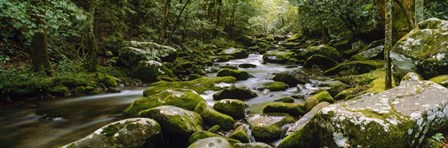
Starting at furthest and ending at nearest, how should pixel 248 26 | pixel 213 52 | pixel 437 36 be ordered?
1. pixel 248 26
2. pixel 213 52
3. pixel 437 36

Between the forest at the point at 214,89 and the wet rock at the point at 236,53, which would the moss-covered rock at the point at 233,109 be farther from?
the wet rock at the point at 236,53

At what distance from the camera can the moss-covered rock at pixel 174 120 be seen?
601 cm

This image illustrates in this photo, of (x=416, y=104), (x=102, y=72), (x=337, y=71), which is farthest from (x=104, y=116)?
(x=337, y=71)

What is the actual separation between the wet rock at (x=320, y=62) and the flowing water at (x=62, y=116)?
535 cm

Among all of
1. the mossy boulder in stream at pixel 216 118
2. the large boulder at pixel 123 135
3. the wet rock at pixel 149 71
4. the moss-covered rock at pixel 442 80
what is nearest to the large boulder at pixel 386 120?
the moss-covered rock at pixel 442 80

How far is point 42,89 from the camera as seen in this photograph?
31.5ft

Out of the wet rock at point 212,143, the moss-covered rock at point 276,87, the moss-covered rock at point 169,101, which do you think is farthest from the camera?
the moss-covered rock at point 276,87

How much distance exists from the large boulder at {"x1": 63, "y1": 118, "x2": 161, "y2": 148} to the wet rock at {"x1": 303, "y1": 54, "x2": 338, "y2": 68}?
11964mm

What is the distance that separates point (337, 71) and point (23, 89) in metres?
11.4

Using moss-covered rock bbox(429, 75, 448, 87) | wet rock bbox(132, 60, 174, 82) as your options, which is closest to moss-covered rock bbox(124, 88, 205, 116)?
moss-covered rock bbox(429, 75, 448, 87)

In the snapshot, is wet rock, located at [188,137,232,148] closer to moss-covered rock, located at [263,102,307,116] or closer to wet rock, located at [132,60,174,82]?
moss-covered rock, located at [263,102,307,116]

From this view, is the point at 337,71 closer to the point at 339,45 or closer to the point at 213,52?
the point at 339,45

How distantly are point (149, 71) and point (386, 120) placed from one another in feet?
34.4

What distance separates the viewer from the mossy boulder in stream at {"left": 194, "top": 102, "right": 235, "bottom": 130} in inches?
267
